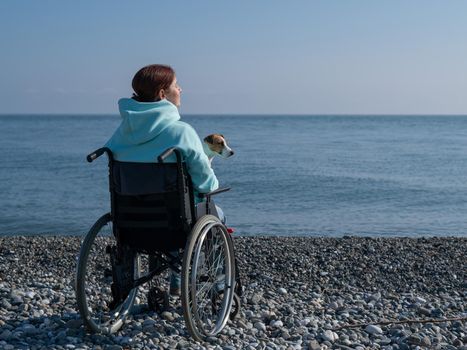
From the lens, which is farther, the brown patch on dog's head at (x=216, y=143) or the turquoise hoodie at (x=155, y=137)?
the brown patch on dog's head at (x=216, y=143)

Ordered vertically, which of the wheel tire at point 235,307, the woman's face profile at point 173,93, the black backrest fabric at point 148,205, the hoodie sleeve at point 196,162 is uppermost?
the woman's face profile at point 173,93

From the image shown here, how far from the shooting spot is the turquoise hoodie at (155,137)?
418 cm

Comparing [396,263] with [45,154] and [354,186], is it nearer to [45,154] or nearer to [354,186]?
[354,186]

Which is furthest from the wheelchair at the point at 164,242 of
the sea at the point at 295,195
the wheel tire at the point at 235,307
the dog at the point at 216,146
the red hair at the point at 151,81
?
the sea at the point at 295,195

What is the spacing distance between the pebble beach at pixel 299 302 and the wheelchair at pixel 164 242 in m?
0.17

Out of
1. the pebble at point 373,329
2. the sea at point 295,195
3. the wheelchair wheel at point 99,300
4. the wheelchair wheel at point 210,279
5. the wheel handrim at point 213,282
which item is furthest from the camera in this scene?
the sea at point 295,195

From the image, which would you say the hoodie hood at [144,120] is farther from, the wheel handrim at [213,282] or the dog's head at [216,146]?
the dog's head at [216,146]

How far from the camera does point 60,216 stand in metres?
15.4

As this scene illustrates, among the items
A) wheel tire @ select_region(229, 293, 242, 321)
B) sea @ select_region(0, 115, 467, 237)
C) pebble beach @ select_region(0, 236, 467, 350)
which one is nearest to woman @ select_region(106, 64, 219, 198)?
wheel tire @ select_region(229, 293, 242, 321)

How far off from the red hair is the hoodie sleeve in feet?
1.00

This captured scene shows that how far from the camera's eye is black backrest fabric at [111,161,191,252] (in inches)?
165

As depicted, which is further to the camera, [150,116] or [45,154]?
[45,154]

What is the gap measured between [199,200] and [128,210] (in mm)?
451

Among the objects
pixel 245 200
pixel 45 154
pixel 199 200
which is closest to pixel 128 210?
pixel 199 200
